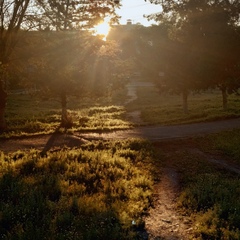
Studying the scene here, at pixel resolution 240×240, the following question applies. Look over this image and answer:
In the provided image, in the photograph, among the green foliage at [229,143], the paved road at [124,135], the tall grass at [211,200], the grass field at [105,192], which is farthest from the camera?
the paved road at [124,135]

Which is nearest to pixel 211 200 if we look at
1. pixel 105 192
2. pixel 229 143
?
pixel 105 192

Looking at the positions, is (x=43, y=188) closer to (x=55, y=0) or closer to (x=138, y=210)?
(x=138, y=210)

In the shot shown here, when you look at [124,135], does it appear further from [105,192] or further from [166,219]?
[166,219]

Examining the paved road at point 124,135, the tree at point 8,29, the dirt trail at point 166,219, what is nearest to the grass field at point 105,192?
the dirt trail at point 166,219

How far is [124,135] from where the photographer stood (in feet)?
57.7

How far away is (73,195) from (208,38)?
1842 centimetres

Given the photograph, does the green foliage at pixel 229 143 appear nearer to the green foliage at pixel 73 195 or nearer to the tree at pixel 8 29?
the green foliage at pixel 73 195

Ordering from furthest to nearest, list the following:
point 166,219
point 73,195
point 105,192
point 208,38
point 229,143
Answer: point 208,38 < point 229,143 < point 105,192 < point 73,195 < point 166,219

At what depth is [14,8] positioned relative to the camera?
1741 cm

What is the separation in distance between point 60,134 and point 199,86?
13843mm

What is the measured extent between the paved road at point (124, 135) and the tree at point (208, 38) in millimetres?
3699

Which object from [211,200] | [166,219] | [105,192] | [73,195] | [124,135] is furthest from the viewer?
[124,135]

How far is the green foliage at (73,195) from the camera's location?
626 cm

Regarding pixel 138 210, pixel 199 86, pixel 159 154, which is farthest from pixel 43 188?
pixel 199 86
